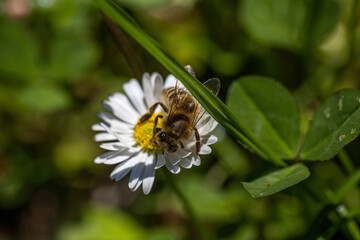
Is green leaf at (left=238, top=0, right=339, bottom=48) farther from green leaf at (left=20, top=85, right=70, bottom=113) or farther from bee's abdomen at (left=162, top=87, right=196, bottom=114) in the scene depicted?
green leaf at (left=20, top=85, right=70, bottom=113)

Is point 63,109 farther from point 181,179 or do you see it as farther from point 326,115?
point 326,115

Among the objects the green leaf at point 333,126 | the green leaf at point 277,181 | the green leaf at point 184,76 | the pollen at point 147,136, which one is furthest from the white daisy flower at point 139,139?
the green leaf at point 333,126

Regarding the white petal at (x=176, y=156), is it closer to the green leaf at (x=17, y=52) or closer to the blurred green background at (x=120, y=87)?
the blurred green background at (x=120, y=87)

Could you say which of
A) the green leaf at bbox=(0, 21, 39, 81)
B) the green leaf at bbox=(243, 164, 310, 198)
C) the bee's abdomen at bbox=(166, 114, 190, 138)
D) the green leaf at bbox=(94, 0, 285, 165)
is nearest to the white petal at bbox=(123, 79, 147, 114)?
the bee's abdomen at bbox=(166, 114, 190, 138)

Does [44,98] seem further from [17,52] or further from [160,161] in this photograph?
[160,161]

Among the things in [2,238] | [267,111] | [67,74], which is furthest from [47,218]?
[267,111]

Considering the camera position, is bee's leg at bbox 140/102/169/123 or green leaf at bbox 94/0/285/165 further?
bee's leg at bbox 140/102/169/123
